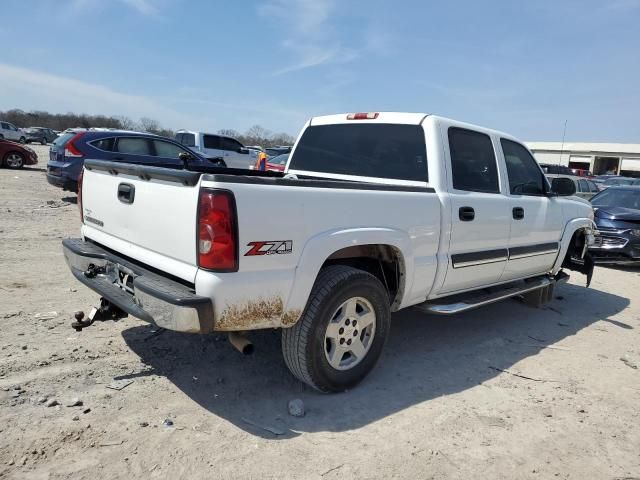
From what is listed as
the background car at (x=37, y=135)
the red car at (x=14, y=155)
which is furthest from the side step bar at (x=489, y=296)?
the background car at (x=37, y=135)

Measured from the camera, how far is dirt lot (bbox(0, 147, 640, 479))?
8.46 ft

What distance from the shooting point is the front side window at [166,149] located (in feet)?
36.2

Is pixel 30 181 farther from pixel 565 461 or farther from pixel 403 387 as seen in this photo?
pixel 565 461

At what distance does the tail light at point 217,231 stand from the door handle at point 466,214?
2.08 m

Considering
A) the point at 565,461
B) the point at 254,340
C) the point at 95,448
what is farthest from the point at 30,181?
the point at 565,461

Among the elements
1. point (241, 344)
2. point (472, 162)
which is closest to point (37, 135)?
A: point (472, 162)

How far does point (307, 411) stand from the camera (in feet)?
10.2

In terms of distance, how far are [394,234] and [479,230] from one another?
3.71 ft

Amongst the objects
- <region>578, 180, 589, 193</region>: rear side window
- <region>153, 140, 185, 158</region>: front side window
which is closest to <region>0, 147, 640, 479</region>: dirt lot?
<region>153, 140, 185, 158</region>: front side window

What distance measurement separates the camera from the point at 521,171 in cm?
494

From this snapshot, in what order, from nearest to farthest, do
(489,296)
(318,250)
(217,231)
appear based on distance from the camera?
1. (217,231)
2. (318,250)
3. (489,296)

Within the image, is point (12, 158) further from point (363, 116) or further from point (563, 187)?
point (563, 187)

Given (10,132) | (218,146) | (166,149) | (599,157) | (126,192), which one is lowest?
(126,192)

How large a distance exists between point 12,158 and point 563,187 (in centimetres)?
1963
